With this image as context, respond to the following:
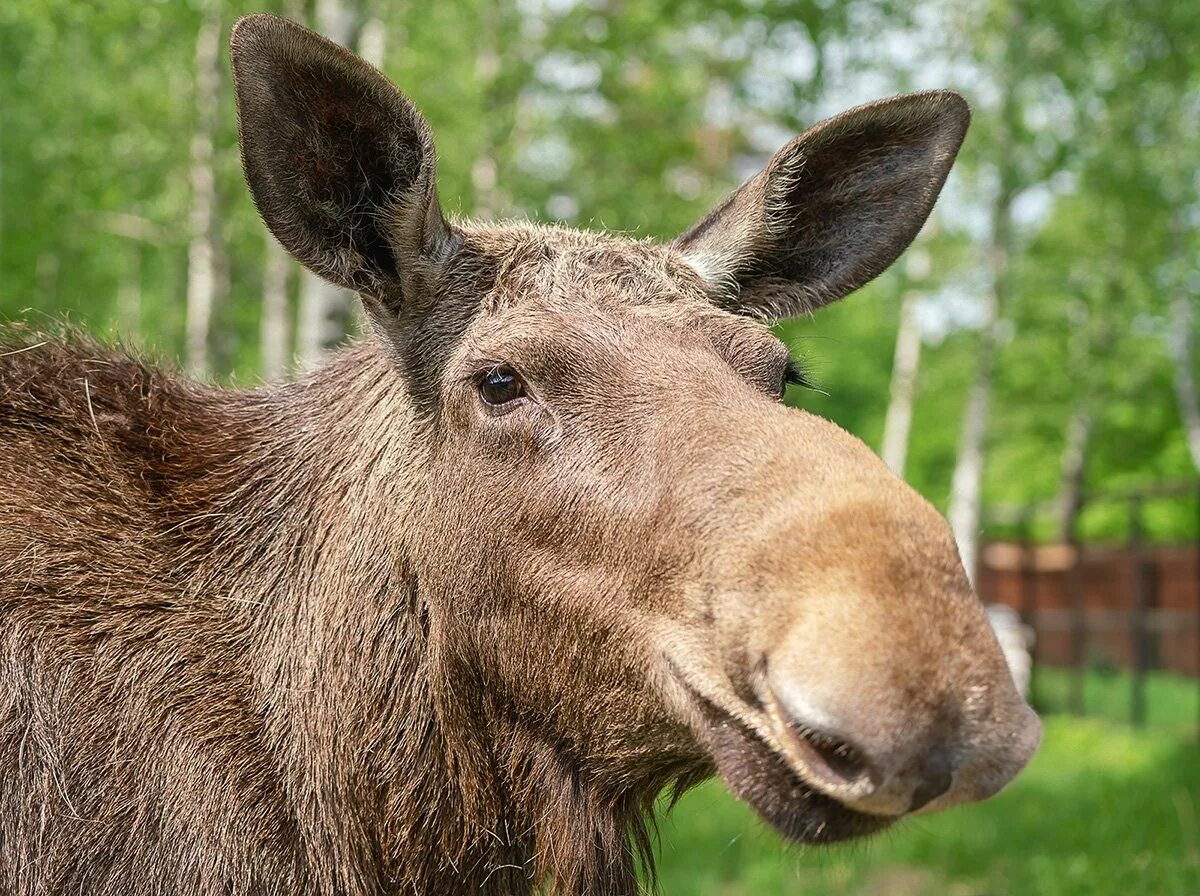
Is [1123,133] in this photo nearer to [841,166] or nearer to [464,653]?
[841,166]

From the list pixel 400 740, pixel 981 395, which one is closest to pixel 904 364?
pixel 981 395

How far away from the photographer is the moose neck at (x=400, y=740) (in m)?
3.32

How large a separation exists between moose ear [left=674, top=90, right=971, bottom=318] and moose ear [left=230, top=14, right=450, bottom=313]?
100cm

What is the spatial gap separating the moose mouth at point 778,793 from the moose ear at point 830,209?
174 cm

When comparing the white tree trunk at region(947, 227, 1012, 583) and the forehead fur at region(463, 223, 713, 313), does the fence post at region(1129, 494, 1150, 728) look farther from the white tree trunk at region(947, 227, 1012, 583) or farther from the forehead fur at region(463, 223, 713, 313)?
the forehead fur at region(463, 223, 713, 313)

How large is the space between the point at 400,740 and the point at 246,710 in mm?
449

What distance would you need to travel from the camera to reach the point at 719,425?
2.86 metres

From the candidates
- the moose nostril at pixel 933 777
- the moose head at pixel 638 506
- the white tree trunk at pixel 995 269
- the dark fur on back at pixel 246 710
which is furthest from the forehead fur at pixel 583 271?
the white tree trunk at pixel 995 269

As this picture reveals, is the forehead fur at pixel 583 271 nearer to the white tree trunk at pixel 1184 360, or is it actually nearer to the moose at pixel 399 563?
the moose at pixel 399 563

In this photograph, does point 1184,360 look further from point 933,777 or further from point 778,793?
point 933,777

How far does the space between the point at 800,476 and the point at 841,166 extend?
2028 millimetres

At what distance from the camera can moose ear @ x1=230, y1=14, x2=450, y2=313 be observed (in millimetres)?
3273

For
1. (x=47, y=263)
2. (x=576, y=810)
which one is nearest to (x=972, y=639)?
(x=576, y=810)

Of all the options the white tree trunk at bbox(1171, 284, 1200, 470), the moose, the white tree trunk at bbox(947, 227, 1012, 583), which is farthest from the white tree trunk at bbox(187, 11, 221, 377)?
the white tree trunk at bbox(1171, 284, 1200, 470)
